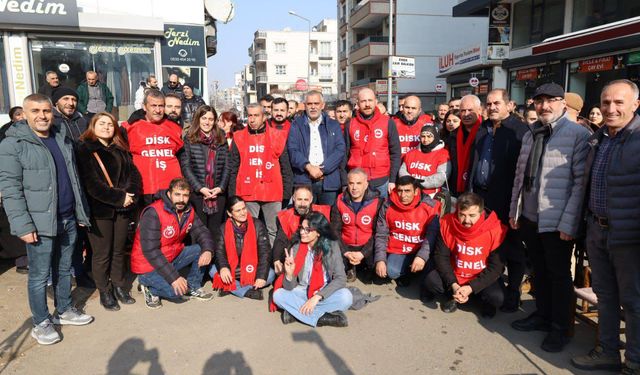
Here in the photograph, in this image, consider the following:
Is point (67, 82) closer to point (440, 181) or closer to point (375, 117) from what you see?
point (375, 117)

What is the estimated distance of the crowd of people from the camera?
3123 mm

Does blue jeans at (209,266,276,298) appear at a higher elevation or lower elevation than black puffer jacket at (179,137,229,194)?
lower

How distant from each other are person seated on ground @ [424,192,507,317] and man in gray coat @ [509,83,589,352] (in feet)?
1.32

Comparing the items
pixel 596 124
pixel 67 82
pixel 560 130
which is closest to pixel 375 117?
pixel 560 130

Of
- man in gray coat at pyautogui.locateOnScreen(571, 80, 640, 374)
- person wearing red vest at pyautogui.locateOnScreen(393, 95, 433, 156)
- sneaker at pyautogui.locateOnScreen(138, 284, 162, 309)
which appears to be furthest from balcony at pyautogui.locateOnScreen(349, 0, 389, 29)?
man in gray coat at pyautogui.locateOnScreen(571, 80, 640, 374)

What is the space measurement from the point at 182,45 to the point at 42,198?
8.35 meters

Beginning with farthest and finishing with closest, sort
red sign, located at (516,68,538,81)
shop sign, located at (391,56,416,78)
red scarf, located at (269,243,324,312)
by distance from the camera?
red sign, located at (516,68,538,81), shop sign, located at (391,56,416,78), red scarf, located at (269,243,324,312)

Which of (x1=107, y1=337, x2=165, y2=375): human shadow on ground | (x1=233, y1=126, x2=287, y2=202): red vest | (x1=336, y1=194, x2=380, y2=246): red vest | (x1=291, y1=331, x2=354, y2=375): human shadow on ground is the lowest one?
(x1=291, y1=331, x2=354, y2=375): human shadow on ground

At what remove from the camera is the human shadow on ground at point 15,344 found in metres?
3.32

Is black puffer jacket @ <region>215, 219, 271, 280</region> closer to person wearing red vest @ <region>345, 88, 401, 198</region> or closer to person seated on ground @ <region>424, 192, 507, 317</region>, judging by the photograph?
person wearing red vest @ <region>345, 88, 401, 198</region>

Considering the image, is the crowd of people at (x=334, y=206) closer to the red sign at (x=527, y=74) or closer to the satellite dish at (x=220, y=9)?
the satellite dish at (x=220, y=9)

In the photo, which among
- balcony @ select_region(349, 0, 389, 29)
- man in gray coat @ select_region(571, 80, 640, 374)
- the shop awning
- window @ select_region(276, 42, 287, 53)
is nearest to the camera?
man in gray coat @ select_region(571, 80, 640, 374)

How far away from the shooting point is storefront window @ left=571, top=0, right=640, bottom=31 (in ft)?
43.1

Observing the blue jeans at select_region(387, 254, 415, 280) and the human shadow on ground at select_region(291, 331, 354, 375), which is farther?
the blue jeans at select_region(387, 254, 415, 280)
